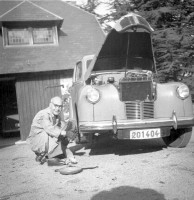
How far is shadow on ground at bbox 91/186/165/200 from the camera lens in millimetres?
2975

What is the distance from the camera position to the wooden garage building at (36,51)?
1098cm

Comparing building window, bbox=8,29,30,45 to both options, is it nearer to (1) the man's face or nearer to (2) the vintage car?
(2) the vintage car

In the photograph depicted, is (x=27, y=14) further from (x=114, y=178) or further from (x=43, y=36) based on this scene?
(x=114, y=178)

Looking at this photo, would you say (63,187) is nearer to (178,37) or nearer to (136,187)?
(136,187)

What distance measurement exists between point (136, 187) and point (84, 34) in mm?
11115

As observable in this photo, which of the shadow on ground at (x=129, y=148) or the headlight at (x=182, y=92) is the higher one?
the headlight at (x=182, y=92)

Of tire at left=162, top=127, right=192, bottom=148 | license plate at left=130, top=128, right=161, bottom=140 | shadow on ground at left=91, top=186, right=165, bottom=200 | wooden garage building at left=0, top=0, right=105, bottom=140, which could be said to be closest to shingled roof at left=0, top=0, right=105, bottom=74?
wooden garage building at left=0, top=0, right=105, bottom=140

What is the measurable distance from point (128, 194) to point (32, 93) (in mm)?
8675

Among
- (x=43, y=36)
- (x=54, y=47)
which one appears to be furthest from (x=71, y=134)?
(x=43, y=36)

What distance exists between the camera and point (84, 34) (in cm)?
1349

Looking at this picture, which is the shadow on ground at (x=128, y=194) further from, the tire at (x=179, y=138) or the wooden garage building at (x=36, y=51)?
the wooden garage building at (x=36, y=51)

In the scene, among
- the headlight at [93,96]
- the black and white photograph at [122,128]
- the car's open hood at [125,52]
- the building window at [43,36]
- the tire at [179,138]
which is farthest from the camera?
the building window at [43,36]

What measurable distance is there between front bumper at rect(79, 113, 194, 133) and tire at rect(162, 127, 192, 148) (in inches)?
19.5

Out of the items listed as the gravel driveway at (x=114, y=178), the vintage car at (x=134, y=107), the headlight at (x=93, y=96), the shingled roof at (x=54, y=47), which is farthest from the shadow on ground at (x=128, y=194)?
the shingled roof at (x=54, y=47)
